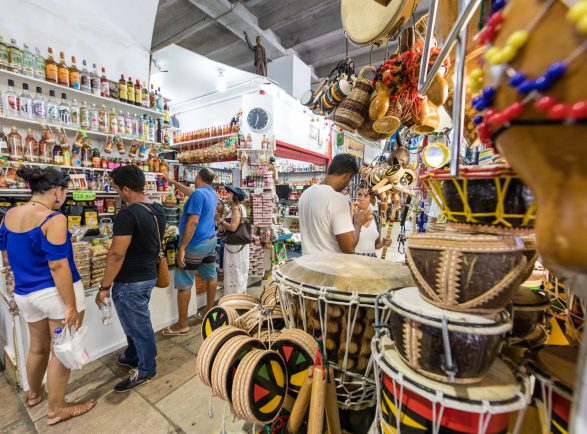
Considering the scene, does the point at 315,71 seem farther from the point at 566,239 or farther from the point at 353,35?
the point at 566,239

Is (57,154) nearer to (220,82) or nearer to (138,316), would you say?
(138,316)

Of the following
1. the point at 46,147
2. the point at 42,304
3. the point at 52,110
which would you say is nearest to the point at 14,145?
the point at 46,147

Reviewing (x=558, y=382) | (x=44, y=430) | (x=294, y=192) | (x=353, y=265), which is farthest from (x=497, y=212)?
(x=294, y=192)

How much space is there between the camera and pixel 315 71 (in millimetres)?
6941

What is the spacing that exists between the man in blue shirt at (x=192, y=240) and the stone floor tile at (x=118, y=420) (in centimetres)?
92

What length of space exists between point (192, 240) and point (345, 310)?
2.24 meters

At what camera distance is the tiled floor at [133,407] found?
1.63 m

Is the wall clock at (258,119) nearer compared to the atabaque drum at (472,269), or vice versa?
the atabaque drum at (472,269)

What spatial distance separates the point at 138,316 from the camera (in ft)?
6.48

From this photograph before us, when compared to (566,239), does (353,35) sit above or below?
above

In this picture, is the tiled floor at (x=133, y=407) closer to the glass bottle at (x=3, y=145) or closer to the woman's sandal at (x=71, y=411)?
the woman's sandal at (x=71, y=411)

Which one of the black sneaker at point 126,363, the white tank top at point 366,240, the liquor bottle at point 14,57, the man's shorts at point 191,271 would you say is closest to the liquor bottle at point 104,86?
the liquor bottle at point 14,57

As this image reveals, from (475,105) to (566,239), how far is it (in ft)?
0.67

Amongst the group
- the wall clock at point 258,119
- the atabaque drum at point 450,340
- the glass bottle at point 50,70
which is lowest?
the atabaque drum at point 450,340
